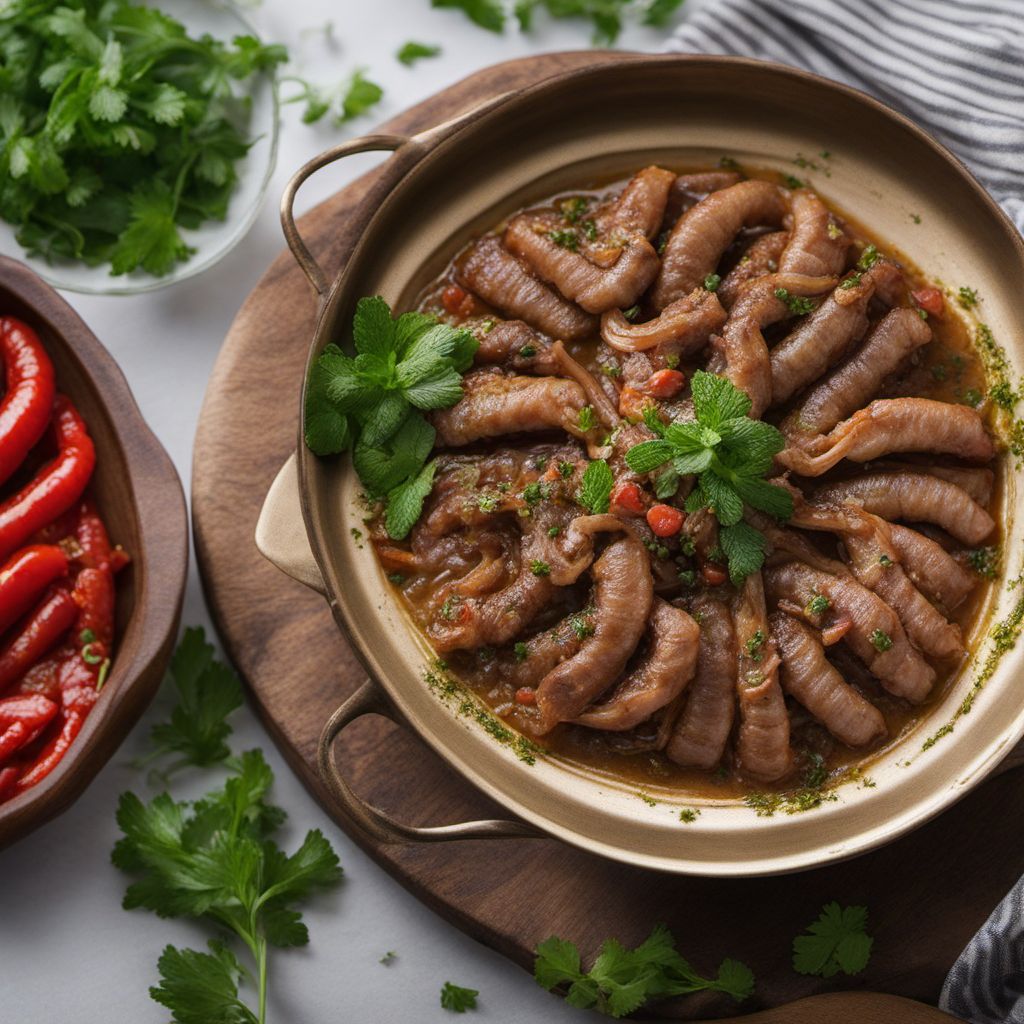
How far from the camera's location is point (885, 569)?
5.98m

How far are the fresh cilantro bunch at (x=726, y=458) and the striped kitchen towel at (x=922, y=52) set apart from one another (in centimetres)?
235

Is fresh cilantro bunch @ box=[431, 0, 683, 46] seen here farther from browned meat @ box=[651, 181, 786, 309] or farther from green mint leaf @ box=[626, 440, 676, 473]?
green mint leaf @ box=[626, 440, 676, 473]

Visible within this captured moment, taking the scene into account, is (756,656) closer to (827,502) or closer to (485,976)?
(827,502)

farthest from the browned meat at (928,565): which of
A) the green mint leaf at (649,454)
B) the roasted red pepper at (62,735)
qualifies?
the roasted red pepper at (62,735)

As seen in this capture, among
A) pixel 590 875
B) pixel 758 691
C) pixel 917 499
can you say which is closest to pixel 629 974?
pixel 590 875

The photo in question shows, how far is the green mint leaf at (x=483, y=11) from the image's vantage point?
774 centimetres

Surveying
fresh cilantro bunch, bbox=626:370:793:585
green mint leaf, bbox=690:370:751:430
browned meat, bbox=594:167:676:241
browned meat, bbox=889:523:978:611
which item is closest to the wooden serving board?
browned meat, bbox=889:523:978:611

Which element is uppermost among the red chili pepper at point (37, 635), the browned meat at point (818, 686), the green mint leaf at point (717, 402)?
the green mint leaf at point (717, 402)

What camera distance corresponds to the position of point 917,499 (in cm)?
607

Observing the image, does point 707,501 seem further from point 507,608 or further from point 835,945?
point 835,945

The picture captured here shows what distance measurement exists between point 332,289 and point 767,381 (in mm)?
2132

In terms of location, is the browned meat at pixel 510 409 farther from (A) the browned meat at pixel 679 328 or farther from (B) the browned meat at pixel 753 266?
(B) the browned meat at pixel 753 266

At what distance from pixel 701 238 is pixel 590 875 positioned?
3260mm

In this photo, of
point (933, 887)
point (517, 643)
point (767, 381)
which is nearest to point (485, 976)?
point (517, 643)
